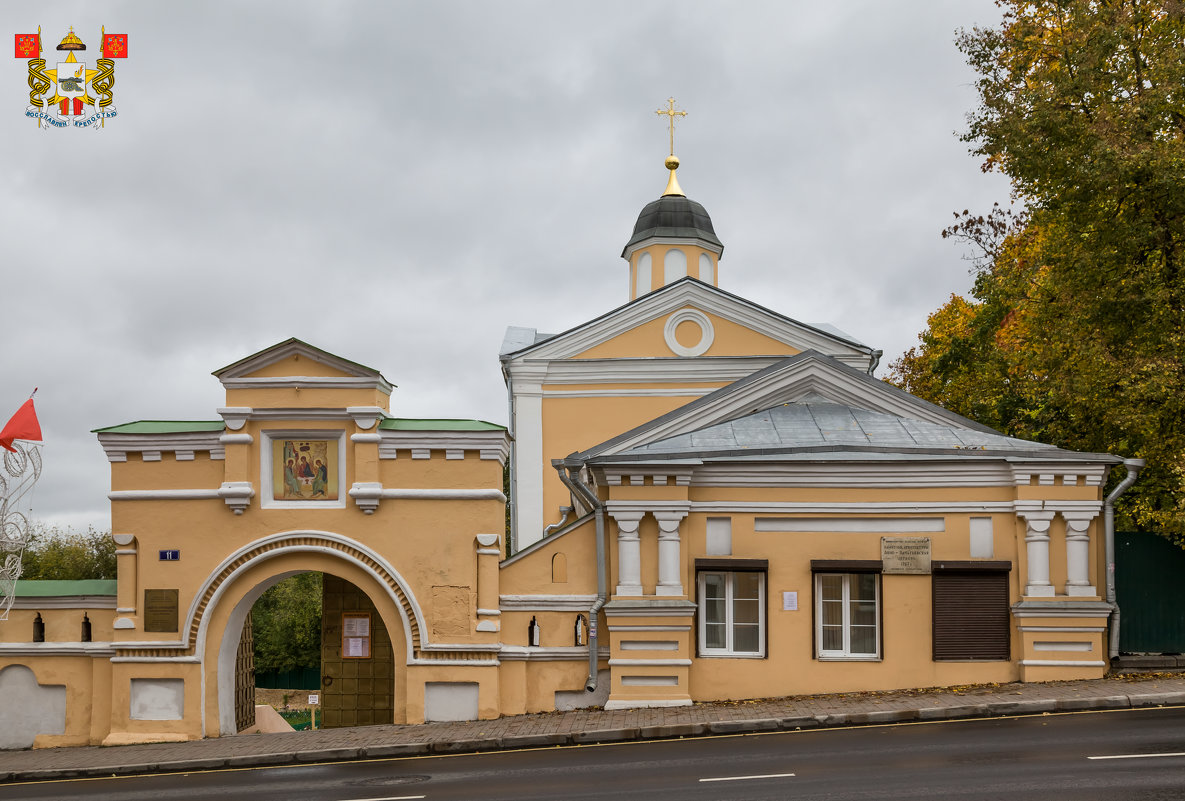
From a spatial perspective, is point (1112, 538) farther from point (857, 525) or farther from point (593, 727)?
point (593, 727)

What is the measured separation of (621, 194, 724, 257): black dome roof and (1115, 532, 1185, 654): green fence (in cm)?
1904

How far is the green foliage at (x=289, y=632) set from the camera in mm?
46344

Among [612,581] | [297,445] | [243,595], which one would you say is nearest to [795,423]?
[612,581]

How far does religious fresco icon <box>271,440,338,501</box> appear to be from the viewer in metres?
15.9

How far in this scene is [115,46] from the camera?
19.3 metres

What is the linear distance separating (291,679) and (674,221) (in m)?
27.0

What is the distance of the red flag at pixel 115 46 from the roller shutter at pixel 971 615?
1582 centimetres

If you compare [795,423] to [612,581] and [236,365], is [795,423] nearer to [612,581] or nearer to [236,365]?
[612,581]

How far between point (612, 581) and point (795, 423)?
416 centimetres

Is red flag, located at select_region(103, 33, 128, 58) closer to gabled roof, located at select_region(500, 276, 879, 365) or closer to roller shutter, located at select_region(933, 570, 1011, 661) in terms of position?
gabled roof, located at select_region(500, 276, 879, 365)

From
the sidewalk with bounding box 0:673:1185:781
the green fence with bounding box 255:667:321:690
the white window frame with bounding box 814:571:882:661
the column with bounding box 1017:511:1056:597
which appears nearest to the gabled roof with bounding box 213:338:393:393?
the sidewalk with bounding box 0:673:1185:781

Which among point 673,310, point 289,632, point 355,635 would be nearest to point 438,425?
point 355,635

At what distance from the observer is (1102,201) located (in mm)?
18484

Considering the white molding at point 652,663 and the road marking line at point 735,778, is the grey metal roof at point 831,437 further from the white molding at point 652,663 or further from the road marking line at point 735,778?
the road marking line at point 735,778
